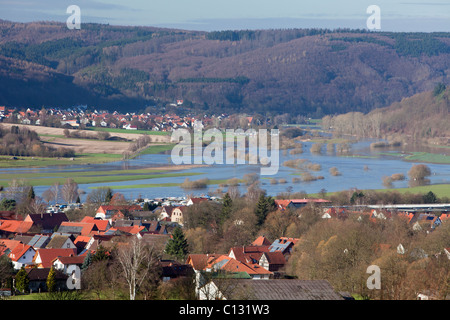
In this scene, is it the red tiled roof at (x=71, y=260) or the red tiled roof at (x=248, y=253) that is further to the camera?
the red tiled roof at (x=248, y=253)

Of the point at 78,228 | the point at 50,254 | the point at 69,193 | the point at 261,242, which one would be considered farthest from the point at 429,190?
the point at 50,254

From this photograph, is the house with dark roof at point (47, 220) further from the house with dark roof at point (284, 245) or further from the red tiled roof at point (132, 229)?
the house with dark roof at point (284, 245)

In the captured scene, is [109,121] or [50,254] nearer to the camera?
[50,254]

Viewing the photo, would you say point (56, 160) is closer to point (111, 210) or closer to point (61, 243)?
point (111, 210)

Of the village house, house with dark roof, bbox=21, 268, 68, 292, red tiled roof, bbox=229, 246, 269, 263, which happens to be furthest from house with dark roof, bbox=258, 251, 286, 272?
the village house

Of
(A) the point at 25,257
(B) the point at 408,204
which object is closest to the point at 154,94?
(B) the point at 408,204

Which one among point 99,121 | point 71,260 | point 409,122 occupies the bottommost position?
point 409,122

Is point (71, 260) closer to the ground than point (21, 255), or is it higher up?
higher up

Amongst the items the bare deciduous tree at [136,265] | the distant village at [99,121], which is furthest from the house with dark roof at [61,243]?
the distant village at [99,121]
